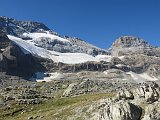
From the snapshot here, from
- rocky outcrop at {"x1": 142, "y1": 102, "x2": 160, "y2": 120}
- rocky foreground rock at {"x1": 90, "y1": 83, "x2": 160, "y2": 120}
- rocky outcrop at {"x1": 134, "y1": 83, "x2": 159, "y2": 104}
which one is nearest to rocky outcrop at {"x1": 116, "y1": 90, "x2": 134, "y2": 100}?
rocky outcrop at {"x1": 134, "y1": 83, "x2": 159, "y2": 104}

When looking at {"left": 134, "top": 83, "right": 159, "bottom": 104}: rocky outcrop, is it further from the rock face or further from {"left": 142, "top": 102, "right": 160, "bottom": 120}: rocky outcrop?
the rock face

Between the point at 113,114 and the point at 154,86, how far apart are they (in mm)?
13693

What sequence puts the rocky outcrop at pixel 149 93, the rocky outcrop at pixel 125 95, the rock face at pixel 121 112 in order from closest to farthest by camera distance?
the rock face at pixel 121 112, the rocky outcrop at pixel 149 93, the rocky outcrop at pixel 125 95

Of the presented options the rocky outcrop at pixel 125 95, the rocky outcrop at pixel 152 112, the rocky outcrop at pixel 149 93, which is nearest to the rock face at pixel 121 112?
the rocky outcrop at pixel 152 112

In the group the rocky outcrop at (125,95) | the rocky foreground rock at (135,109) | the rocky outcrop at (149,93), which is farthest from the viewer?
the rocky outcrop at (125,95)

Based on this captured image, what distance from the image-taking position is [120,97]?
63.3 meters

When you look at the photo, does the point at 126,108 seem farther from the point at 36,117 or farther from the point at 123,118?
the point at 36,117

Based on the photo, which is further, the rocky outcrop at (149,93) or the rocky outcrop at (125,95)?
the rocky outcrop at (125,95)

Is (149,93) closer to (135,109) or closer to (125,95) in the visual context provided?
(125,95)

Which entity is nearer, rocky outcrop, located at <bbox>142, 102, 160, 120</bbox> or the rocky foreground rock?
rocky outcrop, located at <bbox>142, 102, 160, 120</bbox>

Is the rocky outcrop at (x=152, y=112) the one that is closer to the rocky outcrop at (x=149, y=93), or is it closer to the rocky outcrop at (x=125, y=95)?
the rocky outcrop at (x=149, y=93)

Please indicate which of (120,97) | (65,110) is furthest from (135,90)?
(65,110)

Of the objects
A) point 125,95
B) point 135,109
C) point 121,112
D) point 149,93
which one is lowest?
point 121,112

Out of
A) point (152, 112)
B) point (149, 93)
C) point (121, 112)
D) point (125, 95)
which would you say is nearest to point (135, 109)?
point (152, 112)
